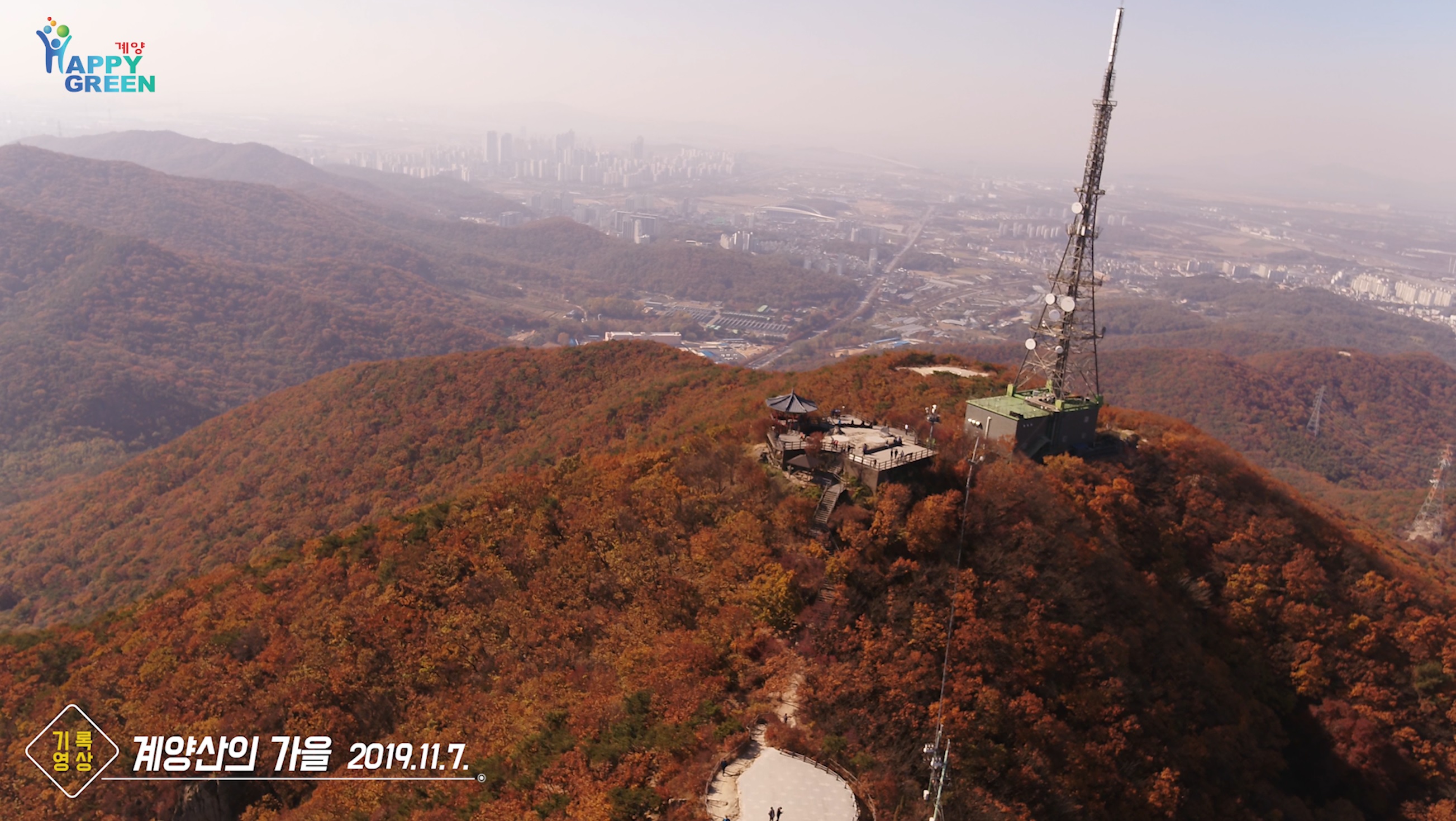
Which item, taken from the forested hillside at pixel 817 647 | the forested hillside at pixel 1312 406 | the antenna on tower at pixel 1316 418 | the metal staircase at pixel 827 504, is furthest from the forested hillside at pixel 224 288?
the antenna on tower at pixel 1316 418

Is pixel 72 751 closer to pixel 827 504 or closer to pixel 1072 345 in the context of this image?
pixel 827 504

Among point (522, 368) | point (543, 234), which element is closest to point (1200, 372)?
point (522, 368)

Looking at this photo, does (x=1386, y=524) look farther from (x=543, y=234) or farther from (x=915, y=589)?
(x=543, y=234)

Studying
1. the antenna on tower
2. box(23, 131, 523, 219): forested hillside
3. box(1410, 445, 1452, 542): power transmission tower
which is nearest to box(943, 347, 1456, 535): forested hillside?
the antenna on tower

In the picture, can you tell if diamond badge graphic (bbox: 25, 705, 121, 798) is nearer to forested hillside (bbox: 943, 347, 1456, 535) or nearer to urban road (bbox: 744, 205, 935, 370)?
urban road (bbox: 744, 205, 935, 370)

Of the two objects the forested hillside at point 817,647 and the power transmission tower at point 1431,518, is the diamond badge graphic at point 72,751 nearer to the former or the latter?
the forested hillside at point 817,647

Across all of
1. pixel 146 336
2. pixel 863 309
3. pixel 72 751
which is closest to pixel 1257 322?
pixel 863 309
